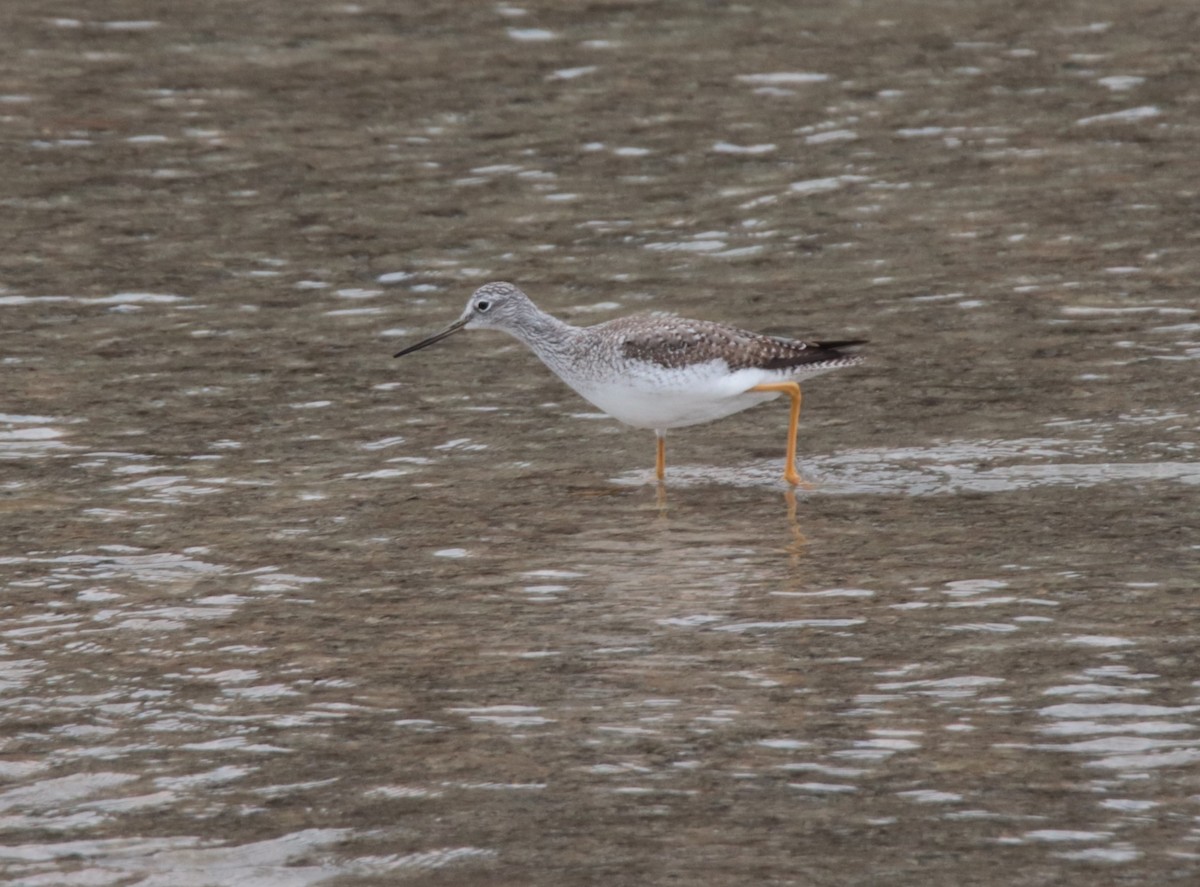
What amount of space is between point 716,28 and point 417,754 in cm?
A: 1392

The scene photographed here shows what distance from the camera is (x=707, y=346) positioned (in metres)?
11.0

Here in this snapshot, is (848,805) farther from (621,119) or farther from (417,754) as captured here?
(621,119)

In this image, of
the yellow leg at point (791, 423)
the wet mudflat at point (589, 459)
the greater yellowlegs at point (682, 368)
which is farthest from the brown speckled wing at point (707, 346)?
the wet mudflat at point (589, 459)

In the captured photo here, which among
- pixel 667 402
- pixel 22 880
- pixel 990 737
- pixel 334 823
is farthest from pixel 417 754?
pixel 667 402

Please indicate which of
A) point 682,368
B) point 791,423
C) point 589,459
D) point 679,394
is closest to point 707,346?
point 682,368

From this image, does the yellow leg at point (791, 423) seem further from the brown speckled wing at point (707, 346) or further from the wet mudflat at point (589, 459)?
the wet mudflat at point (589, 459)

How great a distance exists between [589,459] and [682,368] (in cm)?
119

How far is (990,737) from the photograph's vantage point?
743 cm

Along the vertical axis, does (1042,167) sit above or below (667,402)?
above

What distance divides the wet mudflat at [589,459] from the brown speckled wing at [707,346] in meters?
0.67

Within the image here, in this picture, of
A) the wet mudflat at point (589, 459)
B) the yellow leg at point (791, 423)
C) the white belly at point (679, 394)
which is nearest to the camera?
the wet mudflat at point (589, 459)

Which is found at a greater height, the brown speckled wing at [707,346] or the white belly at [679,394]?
the brown speckled wing at [707,346]

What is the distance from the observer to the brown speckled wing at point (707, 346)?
35.8 ft

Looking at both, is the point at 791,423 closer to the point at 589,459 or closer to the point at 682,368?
the point at 682,368
